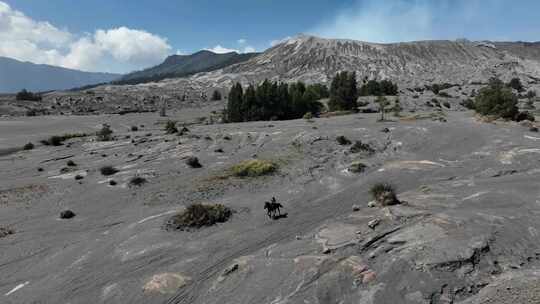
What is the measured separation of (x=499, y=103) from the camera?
199 ft

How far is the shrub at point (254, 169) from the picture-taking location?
35531 mm

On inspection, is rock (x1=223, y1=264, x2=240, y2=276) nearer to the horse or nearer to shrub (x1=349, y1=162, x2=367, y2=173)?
the horse

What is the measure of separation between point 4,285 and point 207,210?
436 inches

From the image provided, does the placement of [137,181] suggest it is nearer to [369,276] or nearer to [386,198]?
[386,198]

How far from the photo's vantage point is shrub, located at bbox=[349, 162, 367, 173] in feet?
110

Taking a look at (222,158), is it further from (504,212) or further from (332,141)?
(504,212)

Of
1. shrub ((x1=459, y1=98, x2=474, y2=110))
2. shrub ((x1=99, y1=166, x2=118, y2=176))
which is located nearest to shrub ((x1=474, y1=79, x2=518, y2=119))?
shrub ((x1=459, y1=98, x2=474, y2=110))

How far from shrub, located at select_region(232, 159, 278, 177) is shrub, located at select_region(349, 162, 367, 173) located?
7.42m

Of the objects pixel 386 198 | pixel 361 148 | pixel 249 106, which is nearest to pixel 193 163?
pixel 361 148

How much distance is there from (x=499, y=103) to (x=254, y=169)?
47.6m

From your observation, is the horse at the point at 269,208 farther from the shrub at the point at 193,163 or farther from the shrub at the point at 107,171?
the shrub at the point at 107,171

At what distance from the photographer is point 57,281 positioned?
1741 centimetres

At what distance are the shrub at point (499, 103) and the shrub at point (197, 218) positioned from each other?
175 feet

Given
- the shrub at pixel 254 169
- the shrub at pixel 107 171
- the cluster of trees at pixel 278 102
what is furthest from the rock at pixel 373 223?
the cluster of trees at pixel 278 102
